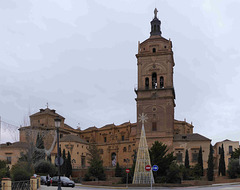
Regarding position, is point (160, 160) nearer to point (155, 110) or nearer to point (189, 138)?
point (155, 110)

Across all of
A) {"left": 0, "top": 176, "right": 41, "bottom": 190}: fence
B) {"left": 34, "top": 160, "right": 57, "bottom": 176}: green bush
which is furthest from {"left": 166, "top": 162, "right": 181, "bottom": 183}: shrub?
{"left": 0, "top": 176, "right": 41, "bottom": 190}: fence

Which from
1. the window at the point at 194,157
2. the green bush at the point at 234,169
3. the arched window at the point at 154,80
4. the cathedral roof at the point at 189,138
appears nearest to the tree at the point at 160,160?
the green bush at the point at 234,169

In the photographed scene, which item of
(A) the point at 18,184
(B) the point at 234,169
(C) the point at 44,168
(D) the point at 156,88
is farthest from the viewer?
(D) the point at 156,88

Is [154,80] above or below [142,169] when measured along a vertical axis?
above

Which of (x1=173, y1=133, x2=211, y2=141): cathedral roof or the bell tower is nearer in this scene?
the bell tower

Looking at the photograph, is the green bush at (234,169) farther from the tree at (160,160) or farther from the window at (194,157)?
the tree at (160,160)

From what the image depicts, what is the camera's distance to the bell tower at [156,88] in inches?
2530

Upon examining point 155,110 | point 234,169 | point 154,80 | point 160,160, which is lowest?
point 234,169

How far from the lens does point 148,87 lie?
6669 centimetres


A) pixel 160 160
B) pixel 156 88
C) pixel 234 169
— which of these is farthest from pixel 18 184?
pixel 156 88

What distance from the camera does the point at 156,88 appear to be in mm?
65812

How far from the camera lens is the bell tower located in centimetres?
6425

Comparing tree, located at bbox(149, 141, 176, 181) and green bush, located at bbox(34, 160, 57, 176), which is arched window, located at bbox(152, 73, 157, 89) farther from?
green bush, located at bbox(34, 160, 57, 176)

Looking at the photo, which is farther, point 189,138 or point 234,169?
point 189,138
